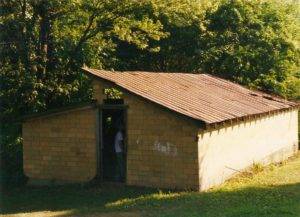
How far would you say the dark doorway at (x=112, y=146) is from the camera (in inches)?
680

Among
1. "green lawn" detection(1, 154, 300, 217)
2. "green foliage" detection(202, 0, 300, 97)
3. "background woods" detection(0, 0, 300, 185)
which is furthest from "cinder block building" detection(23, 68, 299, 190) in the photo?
"green foliage" detection(202, 0, 300, 97)

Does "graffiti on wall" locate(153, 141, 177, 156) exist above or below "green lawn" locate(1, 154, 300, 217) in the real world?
above

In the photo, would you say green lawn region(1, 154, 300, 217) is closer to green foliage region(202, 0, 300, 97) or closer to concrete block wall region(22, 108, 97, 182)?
concrete block wall region(22, 108, 97, 182)

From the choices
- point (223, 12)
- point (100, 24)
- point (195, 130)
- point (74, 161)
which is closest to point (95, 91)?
point (74, 161)

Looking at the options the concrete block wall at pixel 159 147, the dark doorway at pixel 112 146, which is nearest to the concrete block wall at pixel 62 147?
the dark doorway at pixel 112 146

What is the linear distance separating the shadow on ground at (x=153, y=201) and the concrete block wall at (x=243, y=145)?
1.16 m

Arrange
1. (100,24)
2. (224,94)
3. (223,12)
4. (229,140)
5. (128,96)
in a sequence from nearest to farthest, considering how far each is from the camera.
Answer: (128,96) → (229,140) → (224,94) → (100,24) → (223,12)

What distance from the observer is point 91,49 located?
2341 centimetres

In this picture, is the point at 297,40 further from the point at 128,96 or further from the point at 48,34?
the point at 128,96

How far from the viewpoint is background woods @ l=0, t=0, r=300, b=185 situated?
21391 mm

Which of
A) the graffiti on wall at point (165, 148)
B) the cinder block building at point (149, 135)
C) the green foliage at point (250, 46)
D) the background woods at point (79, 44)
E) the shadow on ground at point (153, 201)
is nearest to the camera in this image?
the shadow on ground at point (153, 201)

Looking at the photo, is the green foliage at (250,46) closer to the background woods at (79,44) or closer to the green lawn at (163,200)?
the background woods at (79,44)

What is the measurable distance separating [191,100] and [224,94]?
4.20 meters

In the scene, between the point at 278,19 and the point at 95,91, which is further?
the point at 278,19
